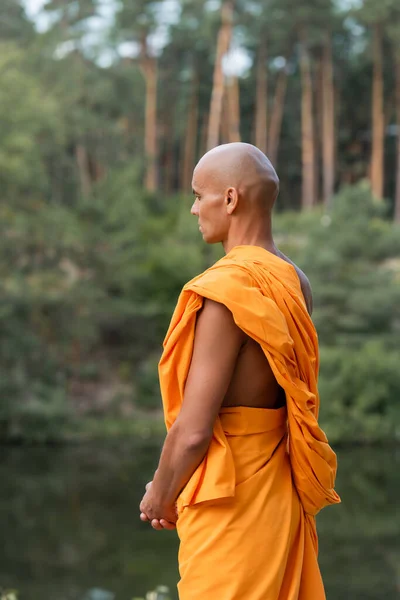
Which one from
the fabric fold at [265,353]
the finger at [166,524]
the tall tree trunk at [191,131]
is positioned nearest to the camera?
the fabric fold at [265,353]

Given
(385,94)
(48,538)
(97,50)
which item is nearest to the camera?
(48,538)

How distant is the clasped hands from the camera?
7.34 feet

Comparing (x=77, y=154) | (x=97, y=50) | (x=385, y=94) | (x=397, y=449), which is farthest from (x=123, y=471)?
(x=385, y=94)

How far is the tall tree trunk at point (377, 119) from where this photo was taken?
90.1 ft

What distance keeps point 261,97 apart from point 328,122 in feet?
8.26

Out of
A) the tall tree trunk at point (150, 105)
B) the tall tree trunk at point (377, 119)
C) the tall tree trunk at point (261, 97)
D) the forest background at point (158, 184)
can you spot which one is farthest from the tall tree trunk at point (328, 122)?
the tall tree trunk at point (150, 105)

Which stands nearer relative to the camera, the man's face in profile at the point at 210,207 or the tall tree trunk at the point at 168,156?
the man's face in profile at the point at 210,207

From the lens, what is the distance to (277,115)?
2900 cm

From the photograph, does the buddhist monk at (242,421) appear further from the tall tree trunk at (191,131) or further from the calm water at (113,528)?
the tall tree trunk at (191,131)

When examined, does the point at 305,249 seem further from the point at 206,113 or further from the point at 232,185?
the point at 232,185

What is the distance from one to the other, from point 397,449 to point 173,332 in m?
17.0

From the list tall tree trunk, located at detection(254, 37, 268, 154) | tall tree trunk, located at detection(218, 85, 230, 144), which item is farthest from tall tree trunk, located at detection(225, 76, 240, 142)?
tall tree trunk, located at detection(254, 37, 268, 154)

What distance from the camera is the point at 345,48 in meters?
29.2

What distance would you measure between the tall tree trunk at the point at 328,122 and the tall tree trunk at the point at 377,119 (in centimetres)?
120
